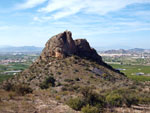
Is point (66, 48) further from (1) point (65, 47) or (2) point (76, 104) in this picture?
(2) point (76, 104)

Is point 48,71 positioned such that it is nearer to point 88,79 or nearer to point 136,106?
point 88,79

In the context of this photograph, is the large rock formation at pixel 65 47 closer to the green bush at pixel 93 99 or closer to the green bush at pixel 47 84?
the green bush at pixel 47 84

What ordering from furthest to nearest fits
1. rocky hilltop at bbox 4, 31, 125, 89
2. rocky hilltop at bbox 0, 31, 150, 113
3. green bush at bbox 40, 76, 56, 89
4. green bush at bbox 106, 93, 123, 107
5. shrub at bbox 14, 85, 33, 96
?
rocky hilltop at bbox 4, 31, 125, 89
green bush at bbox 40, 76, 56, 89
shrub at bbox 14, 85, 33, 96
green bush at bbox 106, 93, 123, 107
rocky hilltop at bbox 0, 31, 150, 113

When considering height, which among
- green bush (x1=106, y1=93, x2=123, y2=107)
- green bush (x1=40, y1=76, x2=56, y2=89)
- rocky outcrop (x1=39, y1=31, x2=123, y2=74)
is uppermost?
rocky outcrop (x1=39, y1=31, x2=123, y2=74)

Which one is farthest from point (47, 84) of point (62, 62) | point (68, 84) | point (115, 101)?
point (115, 101)

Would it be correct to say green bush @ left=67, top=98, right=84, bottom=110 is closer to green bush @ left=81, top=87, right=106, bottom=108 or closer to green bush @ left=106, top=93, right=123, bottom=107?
green bush @ left=81, top=87, right=106, bottom=108

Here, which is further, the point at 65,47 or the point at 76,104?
the point at 65,47

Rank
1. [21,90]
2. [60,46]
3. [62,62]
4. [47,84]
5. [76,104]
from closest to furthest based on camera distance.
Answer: [76,104]
[21,90]
[47,84]
[62,62]
[60,46]

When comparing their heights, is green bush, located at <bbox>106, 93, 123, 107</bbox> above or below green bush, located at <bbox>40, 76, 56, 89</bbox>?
above

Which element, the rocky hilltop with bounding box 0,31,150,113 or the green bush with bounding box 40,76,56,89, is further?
the green bush with bounding box 40,76,56,89

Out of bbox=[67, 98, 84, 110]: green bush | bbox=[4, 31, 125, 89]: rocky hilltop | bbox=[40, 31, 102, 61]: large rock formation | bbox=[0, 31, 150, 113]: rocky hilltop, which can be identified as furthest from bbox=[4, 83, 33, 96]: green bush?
bbox=[40, 31, 102, 61]: large rock formation

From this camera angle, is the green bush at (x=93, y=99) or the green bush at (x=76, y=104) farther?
the green bush at (x=93, y=99)

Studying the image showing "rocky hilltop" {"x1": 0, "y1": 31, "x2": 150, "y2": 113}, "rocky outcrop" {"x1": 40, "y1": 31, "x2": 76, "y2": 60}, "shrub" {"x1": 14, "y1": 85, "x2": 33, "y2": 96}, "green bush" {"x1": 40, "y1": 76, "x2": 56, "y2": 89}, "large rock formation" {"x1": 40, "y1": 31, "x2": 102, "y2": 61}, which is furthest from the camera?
"large rock formation" {"x1": 40, "y1": 31, "x2": 102, "y2": 61}

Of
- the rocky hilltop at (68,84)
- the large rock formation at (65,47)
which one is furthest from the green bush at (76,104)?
the large rock formation at (65,47)
